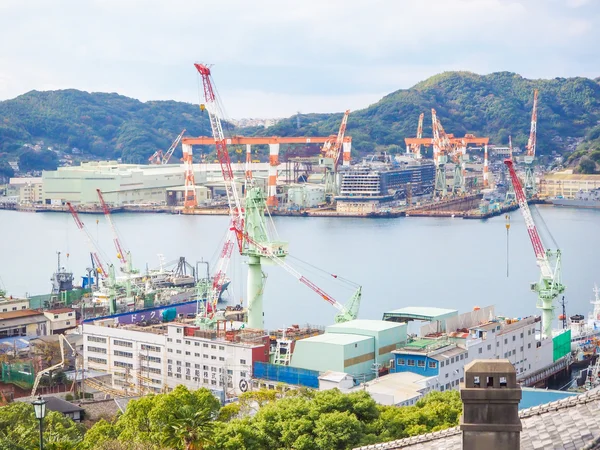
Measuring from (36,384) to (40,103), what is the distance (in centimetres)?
4820

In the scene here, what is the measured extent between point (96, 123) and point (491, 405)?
53831 millimetres

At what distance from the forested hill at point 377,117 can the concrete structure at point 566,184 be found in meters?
9.97

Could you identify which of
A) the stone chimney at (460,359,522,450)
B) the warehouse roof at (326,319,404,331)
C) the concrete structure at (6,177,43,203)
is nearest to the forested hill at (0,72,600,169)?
the concrete structure at (6,177,43,203)

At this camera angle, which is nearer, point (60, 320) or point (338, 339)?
point (338, 339)

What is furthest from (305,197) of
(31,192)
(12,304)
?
(12,304)

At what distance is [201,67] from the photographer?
13.3 m

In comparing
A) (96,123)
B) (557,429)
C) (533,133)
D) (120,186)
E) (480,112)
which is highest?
(480,112)

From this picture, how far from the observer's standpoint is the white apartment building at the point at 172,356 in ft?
28.1

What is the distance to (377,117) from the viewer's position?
48.4 meters

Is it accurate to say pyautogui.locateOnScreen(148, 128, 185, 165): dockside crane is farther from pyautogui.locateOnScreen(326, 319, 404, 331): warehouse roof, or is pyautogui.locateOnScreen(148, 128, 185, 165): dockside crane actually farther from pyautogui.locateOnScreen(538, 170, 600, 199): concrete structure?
pyautogui.locateOnScreen(326, 319, 404, 331): warehouse roof

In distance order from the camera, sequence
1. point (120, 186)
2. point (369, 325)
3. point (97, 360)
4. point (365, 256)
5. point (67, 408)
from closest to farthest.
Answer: point (67, 408) < point (369, 325) < point (97, 360) < point (365, 256) < point (120, 186)

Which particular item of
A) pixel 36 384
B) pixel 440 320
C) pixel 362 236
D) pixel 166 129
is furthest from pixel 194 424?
pixel 166 129

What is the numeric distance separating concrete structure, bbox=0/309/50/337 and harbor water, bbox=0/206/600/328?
101 inches

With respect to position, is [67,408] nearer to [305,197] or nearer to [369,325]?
[369,325]
